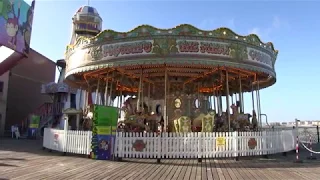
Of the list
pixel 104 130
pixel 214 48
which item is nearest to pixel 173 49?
pixel 214 48

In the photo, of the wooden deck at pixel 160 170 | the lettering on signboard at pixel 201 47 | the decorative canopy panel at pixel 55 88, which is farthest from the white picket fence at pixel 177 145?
the decorative canopy panel at pixel 55 88

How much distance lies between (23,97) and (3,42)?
11.0 m

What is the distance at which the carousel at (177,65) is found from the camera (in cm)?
1116

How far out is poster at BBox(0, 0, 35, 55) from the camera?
22.8 m

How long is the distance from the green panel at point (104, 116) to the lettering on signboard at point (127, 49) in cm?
252

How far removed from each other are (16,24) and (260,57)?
21.1 meters

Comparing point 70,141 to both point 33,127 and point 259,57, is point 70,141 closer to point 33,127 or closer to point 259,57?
point 259,57

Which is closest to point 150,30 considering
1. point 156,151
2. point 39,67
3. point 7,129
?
point 156,151

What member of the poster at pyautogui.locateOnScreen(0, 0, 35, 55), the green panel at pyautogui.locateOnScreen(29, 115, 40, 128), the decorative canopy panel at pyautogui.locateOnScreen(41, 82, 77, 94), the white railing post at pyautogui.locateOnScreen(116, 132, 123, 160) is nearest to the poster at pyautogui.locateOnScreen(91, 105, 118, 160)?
the white railing post at pyautogui.locateOnScreen(116, 132, 123, 160)

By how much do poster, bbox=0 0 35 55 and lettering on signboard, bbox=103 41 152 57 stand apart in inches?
594

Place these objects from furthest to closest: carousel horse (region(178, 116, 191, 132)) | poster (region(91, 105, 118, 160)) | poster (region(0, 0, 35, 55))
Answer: poster (region(0, 0, 35, 55)) → carousel horse (region(178, 116, 191, 132)) → poster (region(91, 105, 118, 160))

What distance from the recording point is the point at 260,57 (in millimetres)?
12594

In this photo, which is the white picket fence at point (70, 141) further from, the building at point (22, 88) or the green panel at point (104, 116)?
the building at point (22, 88)

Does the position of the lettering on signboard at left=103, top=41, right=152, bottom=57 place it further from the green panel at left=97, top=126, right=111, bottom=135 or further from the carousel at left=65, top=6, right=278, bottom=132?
the green panel at left=97, top=126, right=111, bottom=135
